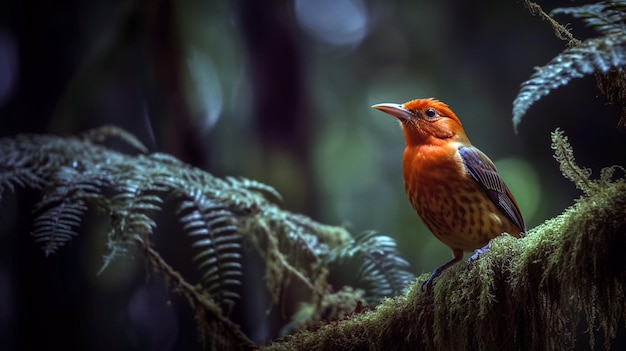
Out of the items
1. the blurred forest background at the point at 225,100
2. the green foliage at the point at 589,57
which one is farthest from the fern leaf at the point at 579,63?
the blurred forest background at the point at 225,100

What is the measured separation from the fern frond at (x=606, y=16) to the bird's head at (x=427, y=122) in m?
0.68

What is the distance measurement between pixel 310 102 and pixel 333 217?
2.19 ft

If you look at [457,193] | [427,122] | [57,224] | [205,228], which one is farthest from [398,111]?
[57,224]

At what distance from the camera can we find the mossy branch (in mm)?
1094

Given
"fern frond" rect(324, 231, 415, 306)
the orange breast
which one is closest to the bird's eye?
the orange breast

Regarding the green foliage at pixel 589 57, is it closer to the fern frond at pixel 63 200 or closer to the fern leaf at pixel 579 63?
the fern leaf at pixel 579 63

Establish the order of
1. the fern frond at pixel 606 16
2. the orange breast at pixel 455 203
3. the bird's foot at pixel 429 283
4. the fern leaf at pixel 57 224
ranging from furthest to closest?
1. the fern leaf at pixel 57 224
2. the orange breast at pixel 455 203
3. the bird's foot at pixel 429 283
4. the fern frond at pixel 606 16

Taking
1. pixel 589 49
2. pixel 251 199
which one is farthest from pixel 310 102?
pixel 589 49

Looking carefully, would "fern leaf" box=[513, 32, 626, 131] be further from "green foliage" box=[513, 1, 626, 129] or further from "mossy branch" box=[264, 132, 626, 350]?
"mossy branch" box=[264, 132, 626, 350]

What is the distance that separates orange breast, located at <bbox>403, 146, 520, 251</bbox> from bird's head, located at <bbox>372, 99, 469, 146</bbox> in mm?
86

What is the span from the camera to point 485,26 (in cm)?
262

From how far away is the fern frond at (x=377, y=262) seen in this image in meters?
2.08

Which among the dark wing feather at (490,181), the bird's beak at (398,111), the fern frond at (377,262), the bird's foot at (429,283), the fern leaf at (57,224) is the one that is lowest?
the fern leaf at (57,224)

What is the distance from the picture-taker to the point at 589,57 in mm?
1044
